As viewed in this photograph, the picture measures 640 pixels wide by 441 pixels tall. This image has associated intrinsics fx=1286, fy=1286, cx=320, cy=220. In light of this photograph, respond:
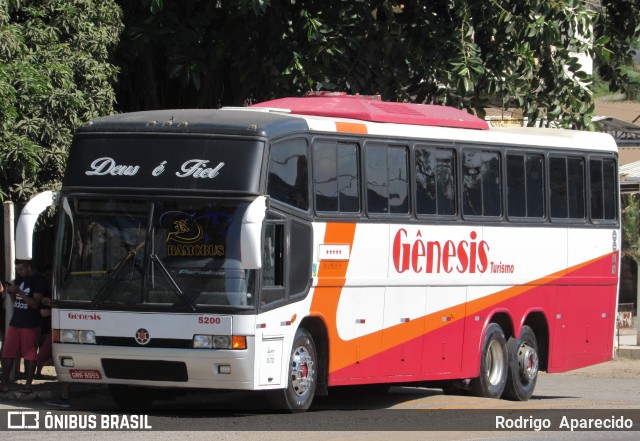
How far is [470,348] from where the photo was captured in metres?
16.9

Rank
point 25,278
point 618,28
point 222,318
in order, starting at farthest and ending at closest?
point 618,28
point 25,278
point 222,318

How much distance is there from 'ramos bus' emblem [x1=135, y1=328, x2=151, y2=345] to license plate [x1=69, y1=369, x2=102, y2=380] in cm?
60

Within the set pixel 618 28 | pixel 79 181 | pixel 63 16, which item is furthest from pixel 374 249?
pixel 618 28

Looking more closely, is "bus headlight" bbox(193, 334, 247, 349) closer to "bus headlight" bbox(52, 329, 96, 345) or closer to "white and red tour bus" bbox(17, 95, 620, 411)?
"white and red tour bus" bbox(17, 95, 620, 411)

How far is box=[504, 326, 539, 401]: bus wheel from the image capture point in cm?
1770

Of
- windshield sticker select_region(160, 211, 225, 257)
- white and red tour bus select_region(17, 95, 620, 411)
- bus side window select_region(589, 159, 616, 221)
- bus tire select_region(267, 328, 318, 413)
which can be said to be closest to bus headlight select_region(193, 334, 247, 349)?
white and red tour bus select_region(17, 95, 620, 411)

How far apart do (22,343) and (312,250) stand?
3.48 m

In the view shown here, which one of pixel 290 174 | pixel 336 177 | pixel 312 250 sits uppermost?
pixel 290 174

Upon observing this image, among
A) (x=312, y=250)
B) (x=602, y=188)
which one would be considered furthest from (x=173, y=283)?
(x=602, y=188)

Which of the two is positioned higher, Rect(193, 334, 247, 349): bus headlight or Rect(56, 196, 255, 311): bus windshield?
Rect(56, 196, 255, 311): bus windshield

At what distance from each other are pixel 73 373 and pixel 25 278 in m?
1.63

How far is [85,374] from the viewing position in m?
13.4

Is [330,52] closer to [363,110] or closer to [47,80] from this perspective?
[363,110]

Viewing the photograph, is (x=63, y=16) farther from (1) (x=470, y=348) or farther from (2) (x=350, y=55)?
(1) (x=470, y=348)
